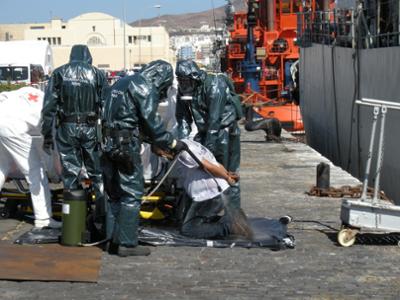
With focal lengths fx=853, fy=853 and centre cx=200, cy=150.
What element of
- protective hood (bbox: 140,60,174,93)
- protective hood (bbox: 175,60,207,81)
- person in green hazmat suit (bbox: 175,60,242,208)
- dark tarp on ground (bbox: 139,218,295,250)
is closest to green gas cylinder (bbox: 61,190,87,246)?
dark tarp on ground (bbox: 139,218,295,250)

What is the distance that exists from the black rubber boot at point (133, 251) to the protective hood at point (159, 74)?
4.77 ft

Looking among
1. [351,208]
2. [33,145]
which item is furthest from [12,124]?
[351,208]

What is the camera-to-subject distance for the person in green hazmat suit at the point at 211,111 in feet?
29.7

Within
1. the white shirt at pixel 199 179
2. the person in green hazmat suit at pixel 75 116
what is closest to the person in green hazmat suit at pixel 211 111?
the white shirt at pixel 199 179

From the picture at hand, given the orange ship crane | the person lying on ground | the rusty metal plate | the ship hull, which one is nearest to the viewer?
the rusty metal plate

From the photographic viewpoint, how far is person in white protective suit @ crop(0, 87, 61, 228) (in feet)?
29.5

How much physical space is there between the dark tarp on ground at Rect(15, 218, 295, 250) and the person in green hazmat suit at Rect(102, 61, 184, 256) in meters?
0.59

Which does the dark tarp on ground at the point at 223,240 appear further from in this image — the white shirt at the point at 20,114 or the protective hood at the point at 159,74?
the white shirt at the point at 20,114

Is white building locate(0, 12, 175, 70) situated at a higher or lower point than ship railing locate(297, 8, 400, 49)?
higher

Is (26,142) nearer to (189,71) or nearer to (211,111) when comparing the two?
(189,71)

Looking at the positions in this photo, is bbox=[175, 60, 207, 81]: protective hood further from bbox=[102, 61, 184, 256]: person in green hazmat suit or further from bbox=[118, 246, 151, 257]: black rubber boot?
bbox=[118, 246, 151, 257]: black rubber boot

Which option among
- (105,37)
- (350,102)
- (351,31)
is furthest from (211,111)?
(105,37)

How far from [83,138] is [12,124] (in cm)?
79

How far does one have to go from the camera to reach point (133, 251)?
25.5 ft
